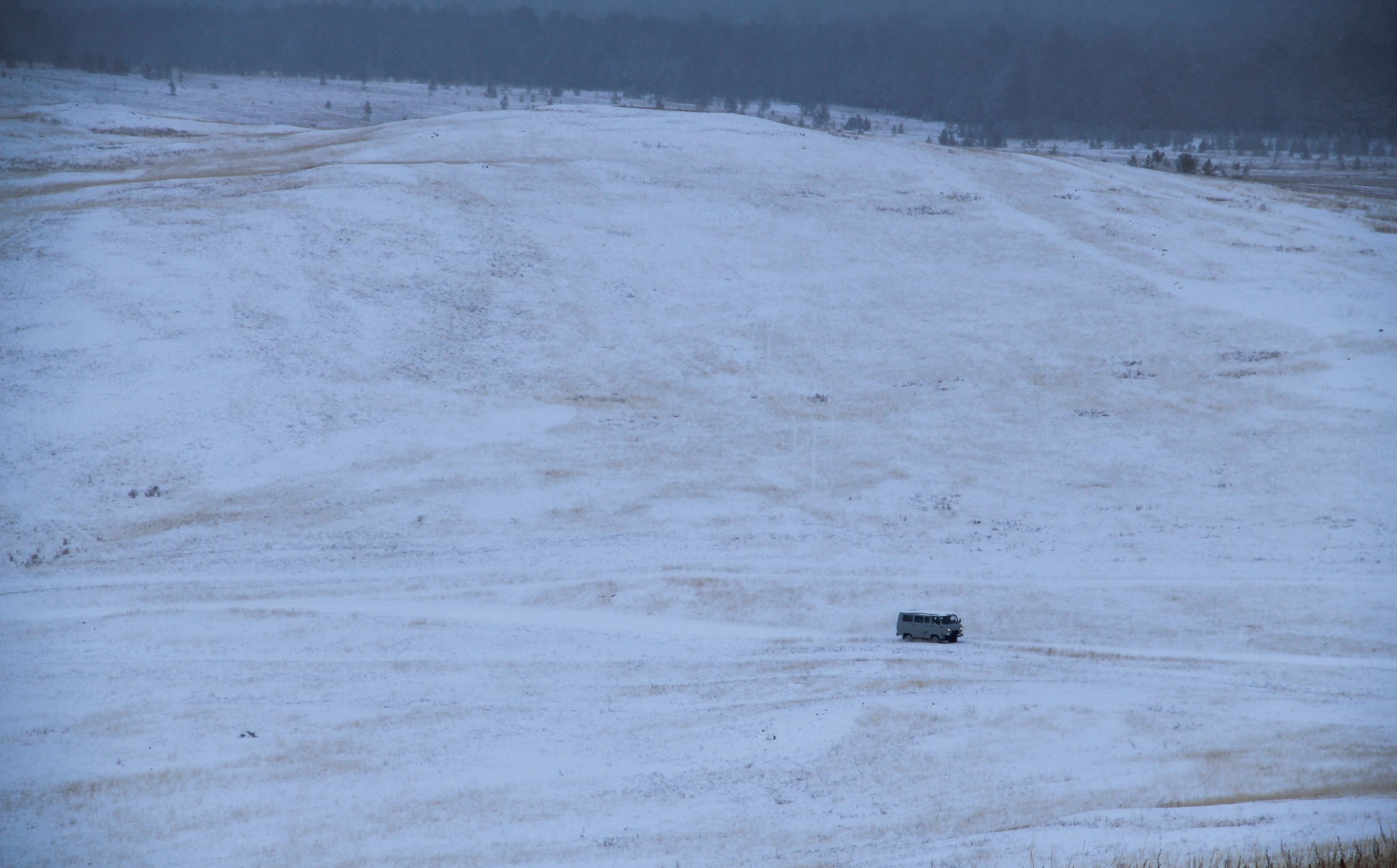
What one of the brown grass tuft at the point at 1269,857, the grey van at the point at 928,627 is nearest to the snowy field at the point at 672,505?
the grey van at the point at 928,627

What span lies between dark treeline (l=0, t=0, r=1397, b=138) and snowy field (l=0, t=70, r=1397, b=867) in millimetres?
24358

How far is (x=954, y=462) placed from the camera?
37562 mm

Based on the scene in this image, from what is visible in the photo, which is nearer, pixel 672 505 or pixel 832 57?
pixel 672 505

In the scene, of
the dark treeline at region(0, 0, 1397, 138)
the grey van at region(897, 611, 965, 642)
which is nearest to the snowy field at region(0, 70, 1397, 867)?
the grey van at region(897, 611, 965, 642)

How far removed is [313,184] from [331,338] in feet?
50.7

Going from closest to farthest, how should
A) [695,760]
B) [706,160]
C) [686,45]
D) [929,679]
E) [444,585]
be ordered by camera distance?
1. [695,760]
2. [929,679]
3. [444,585]
4. [706,160]
5. [686,45]

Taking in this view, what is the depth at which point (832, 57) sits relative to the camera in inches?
5950

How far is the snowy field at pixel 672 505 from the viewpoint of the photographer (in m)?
20.0

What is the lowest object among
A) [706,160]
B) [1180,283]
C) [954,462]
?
[954,462]

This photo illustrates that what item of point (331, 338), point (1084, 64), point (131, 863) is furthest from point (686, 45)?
point (131, 863)

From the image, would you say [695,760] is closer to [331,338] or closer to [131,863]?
[131,863]

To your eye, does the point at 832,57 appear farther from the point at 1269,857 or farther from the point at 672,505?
the point at 1269,857

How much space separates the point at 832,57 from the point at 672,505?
131 metres

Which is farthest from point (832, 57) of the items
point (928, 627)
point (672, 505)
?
point (928, 627)
